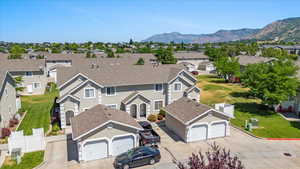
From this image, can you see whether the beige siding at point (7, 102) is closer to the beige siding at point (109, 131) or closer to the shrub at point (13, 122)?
the shrub at point (13, 122)

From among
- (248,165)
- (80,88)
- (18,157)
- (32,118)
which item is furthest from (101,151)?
(32,118)

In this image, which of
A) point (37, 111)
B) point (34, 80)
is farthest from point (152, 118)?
point (34, 80)

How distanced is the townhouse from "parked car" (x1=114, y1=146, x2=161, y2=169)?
37.4 ft

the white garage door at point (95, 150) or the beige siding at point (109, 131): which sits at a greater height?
the beige siding at point (109, 131)

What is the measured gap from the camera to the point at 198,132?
2345cm

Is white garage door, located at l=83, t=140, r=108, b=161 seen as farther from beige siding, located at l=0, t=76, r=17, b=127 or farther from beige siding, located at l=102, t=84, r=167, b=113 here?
beige siding, located at l=0, t=76, r=17, b=127

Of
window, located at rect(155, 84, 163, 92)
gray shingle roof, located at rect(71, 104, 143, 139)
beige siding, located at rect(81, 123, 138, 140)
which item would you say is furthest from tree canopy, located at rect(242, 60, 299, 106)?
beige siding, located at rect(81, 123, 138, 140)

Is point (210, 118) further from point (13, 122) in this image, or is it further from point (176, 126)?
point (13, 122)

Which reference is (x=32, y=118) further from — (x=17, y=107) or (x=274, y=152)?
(x=274, y=152)

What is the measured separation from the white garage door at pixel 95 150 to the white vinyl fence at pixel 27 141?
5.42 meters

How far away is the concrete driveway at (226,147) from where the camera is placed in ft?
61.5

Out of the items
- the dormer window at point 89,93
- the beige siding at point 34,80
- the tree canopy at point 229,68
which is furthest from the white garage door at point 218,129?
the beige siding at point 34,80

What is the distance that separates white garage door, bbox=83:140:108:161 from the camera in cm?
1936

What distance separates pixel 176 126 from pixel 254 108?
57.4ft
